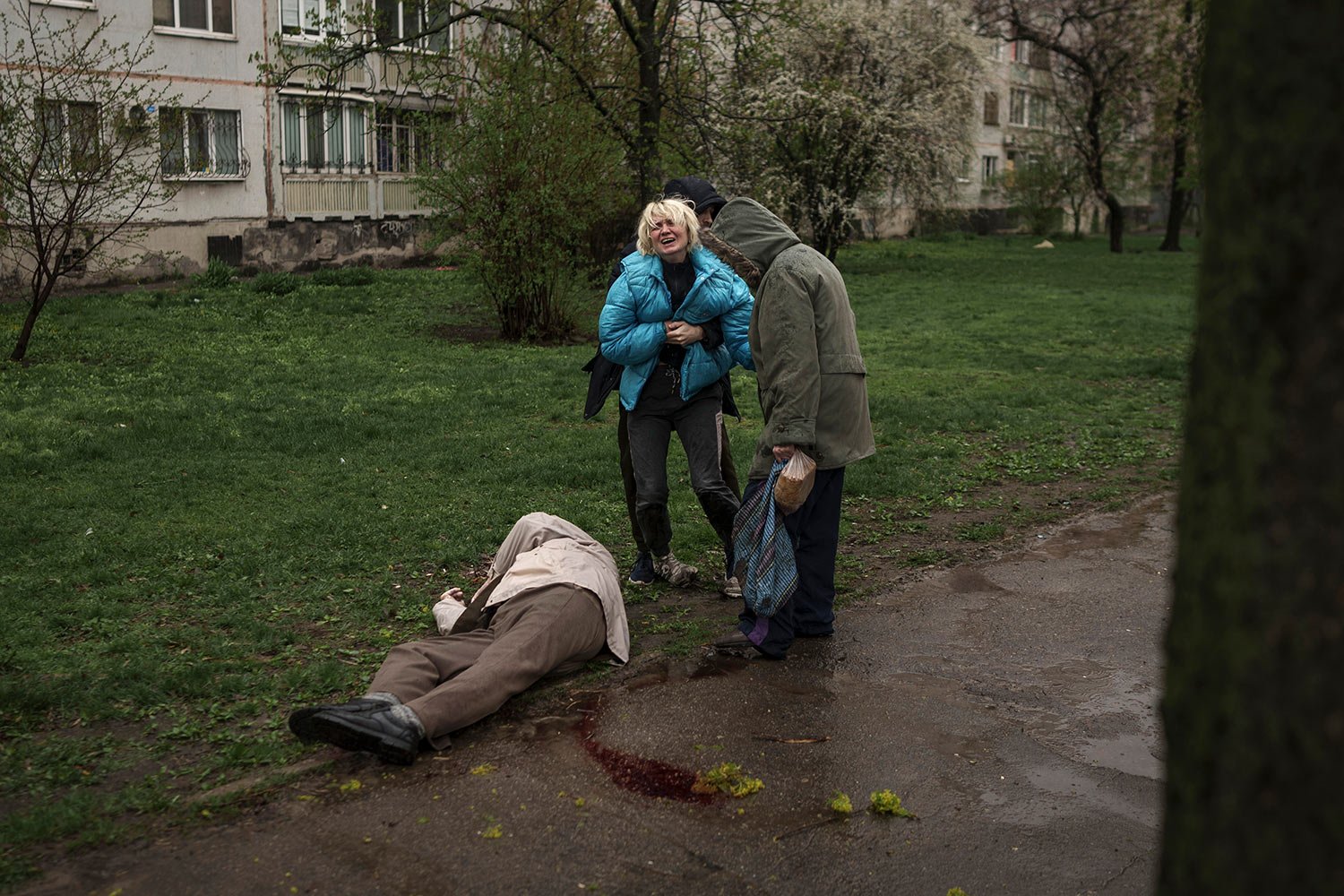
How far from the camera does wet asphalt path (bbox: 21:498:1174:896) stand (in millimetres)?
3699

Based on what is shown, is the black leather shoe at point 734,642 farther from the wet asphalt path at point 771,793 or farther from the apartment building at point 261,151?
the apartment building at point 261,151

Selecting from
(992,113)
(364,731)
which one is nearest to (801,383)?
(364,731)

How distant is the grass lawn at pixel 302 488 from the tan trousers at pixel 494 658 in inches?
17.6

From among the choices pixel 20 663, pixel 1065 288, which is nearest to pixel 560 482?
pixel 20 663

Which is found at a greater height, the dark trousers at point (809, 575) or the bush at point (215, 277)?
the bush at point (215, 277)

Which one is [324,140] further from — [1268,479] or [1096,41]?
[1268,479]

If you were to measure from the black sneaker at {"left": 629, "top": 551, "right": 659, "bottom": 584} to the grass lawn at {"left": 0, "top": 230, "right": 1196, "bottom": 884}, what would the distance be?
20cm

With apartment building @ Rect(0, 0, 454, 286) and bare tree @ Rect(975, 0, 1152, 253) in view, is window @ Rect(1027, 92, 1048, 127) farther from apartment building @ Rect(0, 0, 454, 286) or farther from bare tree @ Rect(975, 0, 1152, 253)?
apartment building @ Rect(0, 0, 454, 286)

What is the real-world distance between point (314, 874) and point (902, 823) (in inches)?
67.9

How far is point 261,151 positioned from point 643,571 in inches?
889

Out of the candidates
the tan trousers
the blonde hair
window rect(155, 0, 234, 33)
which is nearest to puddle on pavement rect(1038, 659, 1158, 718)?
the tan trousers

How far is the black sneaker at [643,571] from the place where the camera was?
6.68 metres

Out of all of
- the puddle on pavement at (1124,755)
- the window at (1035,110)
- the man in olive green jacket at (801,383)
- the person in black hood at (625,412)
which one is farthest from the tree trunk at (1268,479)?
the window at (1035,110)

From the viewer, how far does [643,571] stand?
263 inches
